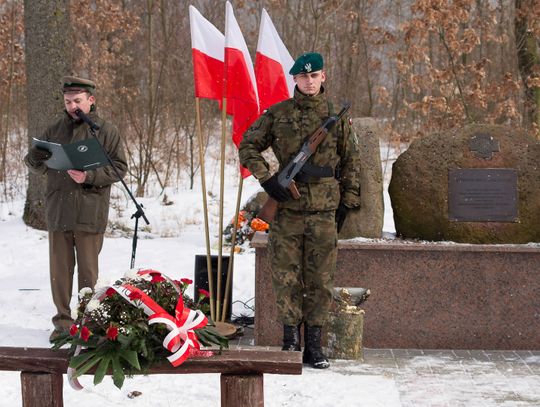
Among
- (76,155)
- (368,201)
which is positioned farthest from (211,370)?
(368,201)

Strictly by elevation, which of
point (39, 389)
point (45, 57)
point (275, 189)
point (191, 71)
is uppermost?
point (191, 71)

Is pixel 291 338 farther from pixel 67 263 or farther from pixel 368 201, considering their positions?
pixel 67 263

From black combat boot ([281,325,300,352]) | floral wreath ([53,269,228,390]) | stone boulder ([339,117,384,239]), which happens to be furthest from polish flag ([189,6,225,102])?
floral wreath ([53,269,228,390])

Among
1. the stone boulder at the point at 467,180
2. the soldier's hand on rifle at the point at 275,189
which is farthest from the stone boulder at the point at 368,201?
the soldier's hand on rifle at the point at 275,189

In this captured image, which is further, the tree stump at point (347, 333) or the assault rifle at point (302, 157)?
the tree stump at point (347, 333)

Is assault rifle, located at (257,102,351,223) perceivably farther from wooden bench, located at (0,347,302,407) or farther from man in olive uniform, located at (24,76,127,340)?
wooden bench, located at (0,347,302,407)

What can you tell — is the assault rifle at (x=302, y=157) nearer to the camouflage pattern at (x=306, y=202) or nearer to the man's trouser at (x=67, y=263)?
the camouflage pattern at (x=306, y=202)

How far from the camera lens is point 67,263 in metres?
5.82

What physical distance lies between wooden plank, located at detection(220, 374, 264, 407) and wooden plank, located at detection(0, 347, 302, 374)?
3 centimetres

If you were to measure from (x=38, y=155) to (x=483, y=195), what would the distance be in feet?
10.4

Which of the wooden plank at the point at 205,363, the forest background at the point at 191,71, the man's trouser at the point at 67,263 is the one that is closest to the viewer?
the wooden plank at the point at 205,363

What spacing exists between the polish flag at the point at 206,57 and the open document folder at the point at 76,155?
941 millimetres

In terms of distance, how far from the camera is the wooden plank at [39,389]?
3.25 metres

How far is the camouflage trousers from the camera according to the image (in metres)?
5.26
